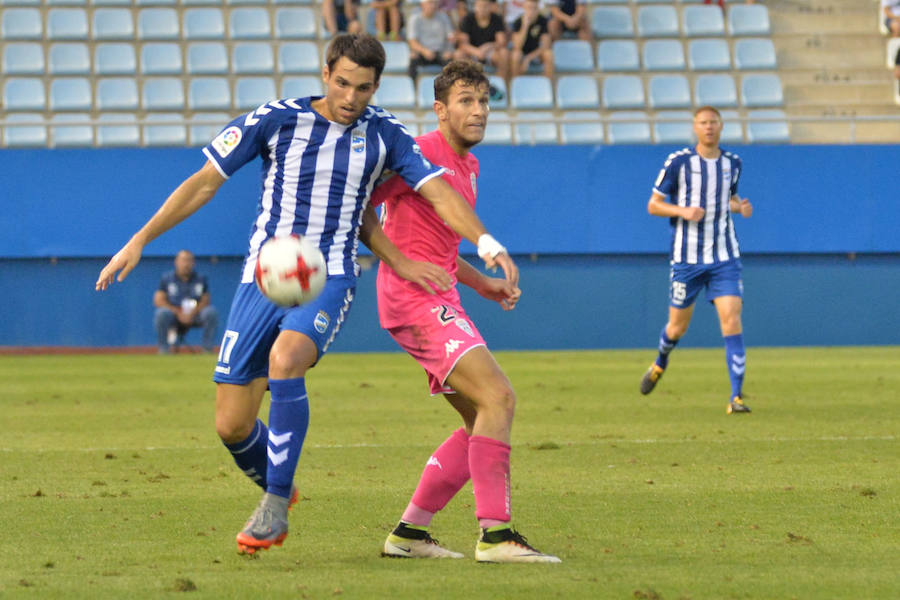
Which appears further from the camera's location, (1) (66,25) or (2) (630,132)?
(1) (66,25)

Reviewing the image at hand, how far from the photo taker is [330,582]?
4285 mm

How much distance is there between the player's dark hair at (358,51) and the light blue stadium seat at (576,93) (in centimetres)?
1600

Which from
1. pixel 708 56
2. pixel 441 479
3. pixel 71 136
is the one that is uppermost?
pixel 708 56

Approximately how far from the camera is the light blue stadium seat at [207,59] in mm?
20719

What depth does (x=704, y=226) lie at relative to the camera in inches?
432

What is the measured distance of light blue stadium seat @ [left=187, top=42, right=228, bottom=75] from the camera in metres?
20.7

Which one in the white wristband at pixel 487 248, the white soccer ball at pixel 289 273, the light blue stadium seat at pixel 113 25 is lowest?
the white soccer ball at pixel 289 273

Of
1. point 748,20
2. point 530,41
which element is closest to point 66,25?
point 530,41

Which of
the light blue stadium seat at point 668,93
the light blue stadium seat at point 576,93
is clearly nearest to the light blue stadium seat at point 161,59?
the light blue stadium seat at point 576,93

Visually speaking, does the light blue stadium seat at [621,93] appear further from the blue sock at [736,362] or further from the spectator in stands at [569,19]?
the blue sock at [736,362]

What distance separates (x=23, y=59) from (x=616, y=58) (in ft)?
31.5

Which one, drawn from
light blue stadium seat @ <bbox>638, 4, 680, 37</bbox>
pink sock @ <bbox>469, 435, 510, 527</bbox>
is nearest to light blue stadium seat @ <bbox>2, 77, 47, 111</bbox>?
light blue stadium seat @ <bbox>638, 4, 680, 37</bbox>

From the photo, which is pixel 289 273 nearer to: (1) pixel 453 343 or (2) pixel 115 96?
(1) pixel 453 343

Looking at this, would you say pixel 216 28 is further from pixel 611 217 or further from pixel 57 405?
pixel 57 405
